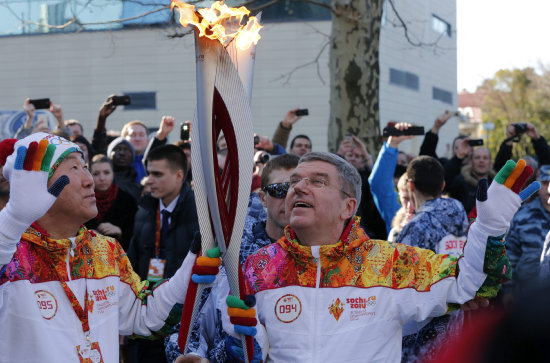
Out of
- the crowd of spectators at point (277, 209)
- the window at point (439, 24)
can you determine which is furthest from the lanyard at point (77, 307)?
the window at point (439, 24)

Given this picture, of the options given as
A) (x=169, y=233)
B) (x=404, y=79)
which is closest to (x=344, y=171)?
(x=169, y=233)

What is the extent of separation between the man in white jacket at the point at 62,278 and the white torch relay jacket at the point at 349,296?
38 cm

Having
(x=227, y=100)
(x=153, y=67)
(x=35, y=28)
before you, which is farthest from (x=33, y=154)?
(x=35, y=28)

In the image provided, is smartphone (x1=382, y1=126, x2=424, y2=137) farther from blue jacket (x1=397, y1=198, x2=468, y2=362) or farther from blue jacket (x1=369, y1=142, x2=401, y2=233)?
blue jacket (x1=397, y1=198, x2=468, y2=362)

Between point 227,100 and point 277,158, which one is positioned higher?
point 227,100

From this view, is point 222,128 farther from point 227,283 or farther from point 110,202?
point 110,202

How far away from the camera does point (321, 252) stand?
2746 millimetres

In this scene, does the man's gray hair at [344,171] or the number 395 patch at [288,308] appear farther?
→ the man's gray hair at [344,171]

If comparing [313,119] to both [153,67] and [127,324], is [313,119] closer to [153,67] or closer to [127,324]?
[153,67]

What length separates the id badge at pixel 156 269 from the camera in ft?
15.7

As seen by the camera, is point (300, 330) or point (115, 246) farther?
point (115, 246)

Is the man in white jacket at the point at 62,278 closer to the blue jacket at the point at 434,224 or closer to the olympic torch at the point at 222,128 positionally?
the olympic torch at the point at 222,128

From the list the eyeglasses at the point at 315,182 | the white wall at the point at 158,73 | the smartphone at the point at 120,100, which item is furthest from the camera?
the white wall at the point at 158,73

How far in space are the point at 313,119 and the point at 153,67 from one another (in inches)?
195
